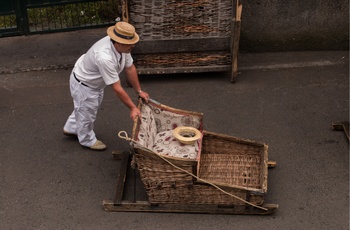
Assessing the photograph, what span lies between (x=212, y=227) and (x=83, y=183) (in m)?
1.61

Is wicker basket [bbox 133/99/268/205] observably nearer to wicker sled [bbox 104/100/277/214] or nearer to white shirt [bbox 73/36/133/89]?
wicker sled [bbox 104/100/277/214]

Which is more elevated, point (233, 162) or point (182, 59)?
point (182, 59)

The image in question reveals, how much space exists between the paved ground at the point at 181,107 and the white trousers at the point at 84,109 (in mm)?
219

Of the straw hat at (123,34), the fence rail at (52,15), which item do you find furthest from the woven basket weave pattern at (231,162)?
the fence rail at (52,15)

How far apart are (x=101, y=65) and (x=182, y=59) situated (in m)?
2.69

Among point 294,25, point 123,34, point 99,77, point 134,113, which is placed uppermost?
point 123,34

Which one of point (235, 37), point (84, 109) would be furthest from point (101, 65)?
point (235, 37)

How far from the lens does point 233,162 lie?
20.9ft

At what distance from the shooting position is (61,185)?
639 centimetres

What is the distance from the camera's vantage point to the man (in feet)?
19.4

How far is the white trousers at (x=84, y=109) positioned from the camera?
6508 mm

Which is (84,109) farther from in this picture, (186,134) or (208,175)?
(208,175)

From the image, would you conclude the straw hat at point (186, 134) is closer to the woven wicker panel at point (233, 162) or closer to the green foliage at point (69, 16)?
the woven wicker panel at point (233, 162)

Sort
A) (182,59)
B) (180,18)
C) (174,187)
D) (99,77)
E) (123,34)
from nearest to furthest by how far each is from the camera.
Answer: (174,187), (123,34), (99,77), (180,18), (182,59)
